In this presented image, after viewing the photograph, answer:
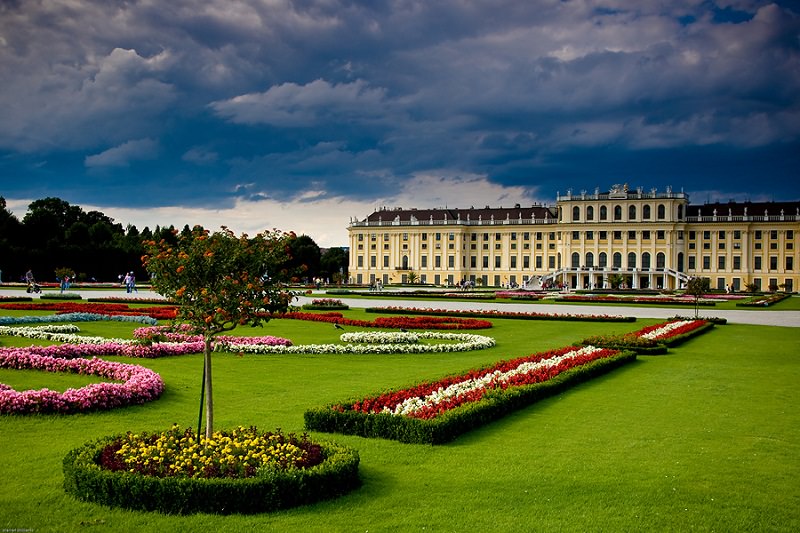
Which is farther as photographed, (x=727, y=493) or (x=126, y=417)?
(x=126, y=417)

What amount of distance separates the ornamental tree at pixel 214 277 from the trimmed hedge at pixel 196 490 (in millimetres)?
1199

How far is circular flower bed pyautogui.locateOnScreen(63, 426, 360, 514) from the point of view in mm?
6164

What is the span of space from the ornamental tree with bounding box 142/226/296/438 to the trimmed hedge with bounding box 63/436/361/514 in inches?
47.2

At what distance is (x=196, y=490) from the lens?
614 centimetres

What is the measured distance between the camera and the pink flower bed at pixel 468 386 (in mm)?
9516

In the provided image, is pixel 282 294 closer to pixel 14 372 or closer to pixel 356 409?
pixel 356 409

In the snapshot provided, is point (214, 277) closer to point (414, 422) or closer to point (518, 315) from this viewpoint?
point (414, 422)

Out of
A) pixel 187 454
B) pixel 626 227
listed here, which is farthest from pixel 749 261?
pixel 187 454

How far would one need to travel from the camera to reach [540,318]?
3005 centimetres

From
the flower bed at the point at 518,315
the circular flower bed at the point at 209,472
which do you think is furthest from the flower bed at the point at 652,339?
the circular flower bed at the point at 209,472

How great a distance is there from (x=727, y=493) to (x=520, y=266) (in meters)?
92.0

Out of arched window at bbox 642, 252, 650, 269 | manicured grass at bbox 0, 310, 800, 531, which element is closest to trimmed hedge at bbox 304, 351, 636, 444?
manicured grass at bbox 0, 310, 800, 531

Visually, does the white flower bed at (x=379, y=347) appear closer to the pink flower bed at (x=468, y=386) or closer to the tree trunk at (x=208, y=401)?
the pink flower bed at (x=468, y=386)

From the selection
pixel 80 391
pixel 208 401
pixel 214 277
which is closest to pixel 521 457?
pixel 208 401
